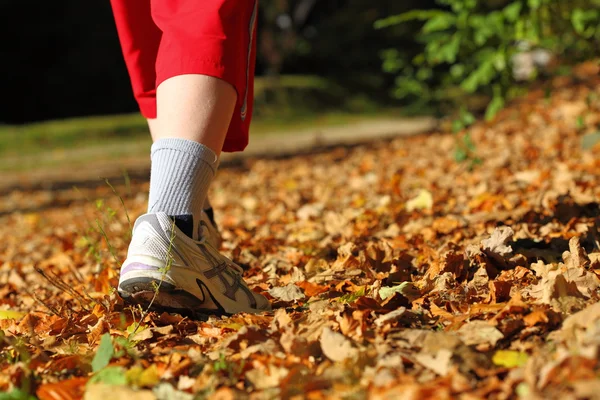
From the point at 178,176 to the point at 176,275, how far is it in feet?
0.80

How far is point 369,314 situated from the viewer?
1.50m

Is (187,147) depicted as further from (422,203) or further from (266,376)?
(422,203)

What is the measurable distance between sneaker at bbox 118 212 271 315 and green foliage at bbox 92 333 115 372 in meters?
0.20

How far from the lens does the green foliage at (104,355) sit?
52.3 inches

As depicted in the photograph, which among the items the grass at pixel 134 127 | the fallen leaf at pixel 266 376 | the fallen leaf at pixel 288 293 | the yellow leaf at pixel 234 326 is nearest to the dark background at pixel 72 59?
the grass at pixel 134 127

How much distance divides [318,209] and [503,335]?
2.07 m

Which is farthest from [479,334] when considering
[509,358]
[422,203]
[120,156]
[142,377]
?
[120,156]

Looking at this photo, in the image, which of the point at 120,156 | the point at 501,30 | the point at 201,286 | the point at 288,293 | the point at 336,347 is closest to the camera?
the point at 336,347

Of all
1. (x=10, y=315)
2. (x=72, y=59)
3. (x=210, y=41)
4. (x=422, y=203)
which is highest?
(x=210, y=41)

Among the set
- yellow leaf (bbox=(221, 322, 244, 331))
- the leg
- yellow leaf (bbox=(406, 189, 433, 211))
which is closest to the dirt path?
yellow leaf (bbox=(406, 189, 433, 211))

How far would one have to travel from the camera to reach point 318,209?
335 cm

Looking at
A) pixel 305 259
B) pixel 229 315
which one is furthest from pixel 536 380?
pixel 305 259

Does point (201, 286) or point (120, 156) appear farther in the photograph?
point (120, 156)

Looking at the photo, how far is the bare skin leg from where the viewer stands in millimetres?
1624
